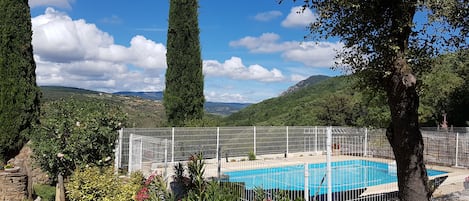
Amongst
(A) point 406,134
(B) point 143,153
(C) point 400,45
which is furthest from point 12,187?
(C) point 400,45

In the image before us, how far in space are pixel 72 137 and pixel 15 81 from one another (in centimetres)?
408

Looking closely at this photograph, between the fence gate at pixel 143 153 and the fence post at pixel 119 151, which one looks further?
the fence gate at pixel 143 153

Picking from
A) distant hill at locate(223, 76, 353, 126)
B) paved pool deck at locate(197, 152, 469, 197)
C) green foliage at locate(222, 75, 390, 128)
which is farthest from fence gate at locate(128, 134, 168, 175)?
green foliage at locate(222, 75, 390, 128)

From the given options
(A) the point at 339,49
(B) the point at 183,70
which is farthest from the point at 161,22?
(A) the point at 339,49

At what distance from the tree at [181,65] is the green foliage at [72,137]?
583 cm

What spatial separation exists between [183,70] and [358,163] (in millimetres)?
9259

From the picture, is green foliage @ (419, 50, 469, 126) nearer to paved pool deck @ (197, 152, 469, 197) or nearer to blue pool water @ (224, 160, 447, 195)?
paved pool deck @ (197, 152, 469, 197)

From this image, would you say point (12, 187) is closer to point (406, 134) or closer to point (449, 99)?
point (406, 134)

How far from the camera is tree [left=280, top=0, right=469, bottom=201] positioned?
489cm

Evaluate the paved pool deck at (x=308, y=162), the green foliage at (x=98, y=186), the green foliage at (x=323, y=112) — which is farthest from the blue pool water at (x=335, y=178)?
the green foliage at (x=323, y=112)

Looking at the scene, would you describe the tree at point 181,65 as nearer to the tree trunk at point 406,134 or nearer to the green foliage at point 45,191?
the green foliage at point 45,191

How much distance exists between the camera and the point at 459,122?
19562 millimetres

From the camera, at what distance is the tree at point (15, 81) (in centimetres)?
1129

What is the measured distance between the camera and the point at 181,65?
1586 centimetres
